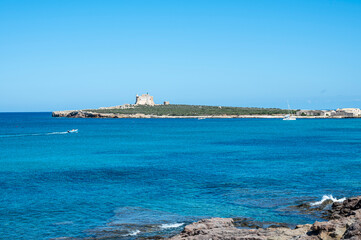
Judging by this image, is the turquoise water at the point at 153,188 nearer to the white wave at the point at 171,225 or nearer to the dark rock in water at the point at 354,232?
the white wave at the point at 171,225

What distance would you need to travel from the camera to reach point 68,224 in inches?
727

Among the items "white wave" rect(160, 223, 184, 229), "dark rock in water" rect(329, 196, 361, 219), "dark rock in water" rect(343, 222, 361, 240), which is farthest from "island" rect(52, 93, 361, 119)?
"dark rock in water" rect(343, 222, 361, 240)

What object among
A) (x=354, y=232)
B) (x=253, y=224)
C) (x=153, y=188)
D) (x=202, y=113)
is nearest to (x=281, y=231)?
(x=253, y=224)

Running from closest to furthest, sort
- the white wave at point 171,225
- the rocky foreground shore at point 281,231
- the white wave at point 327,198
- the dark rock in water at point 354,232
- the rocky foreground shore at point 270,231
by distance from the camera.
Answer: the dark rock in water at point 354,232 < the rocky foreground shore at point 281,231 < the rocky foreground shore at point 270,231 < the white wave at point 171,225 < the white wave at point 327,198

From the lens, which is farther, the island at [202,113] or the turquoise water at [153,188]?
the island at [202,113]

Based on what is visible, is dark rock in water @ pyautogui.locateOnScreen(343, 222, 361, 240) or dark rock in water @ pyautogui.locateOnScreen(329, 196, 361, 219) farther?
dark rock in water @ pyautogui.locateOnScreen(329, 196, 361, 219)

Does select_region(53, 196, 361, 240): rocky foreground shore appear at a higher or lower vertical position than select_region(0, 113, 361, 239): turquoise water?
higher

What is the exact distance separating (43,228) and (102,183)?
10064 millimetres

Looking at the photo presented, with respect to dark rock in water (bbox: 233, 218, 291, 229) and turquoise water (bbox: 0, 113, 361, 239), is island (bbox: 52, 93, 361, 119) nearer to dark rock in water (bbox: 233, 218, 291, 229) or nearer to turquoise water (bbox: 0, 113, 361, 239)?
turquoise water (bbox: 0, 113, 361, 239)

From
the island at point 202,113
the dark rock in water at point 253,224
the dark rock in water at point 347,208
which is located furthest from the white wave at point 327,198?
the island at point 202,113

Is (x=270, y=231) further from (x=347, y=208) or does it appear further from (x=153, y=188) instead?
(x=153, y=188)

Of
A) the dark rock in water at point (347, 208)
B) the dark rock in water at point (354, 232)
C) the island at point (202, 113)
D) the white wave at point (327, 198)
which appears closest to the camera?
the dark rock in water at point (354, 232)

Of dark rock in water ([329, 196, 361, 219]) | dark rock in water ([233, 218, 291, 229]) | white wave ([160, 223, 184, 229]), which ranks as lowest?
white wave ([160, 223, 184, 229])

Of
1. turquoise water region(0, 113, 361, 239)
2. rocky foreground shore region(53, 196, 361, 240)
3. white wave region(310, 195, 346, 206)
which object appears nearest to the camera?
rocky foreground shore region(53, 196, 361, 240)
